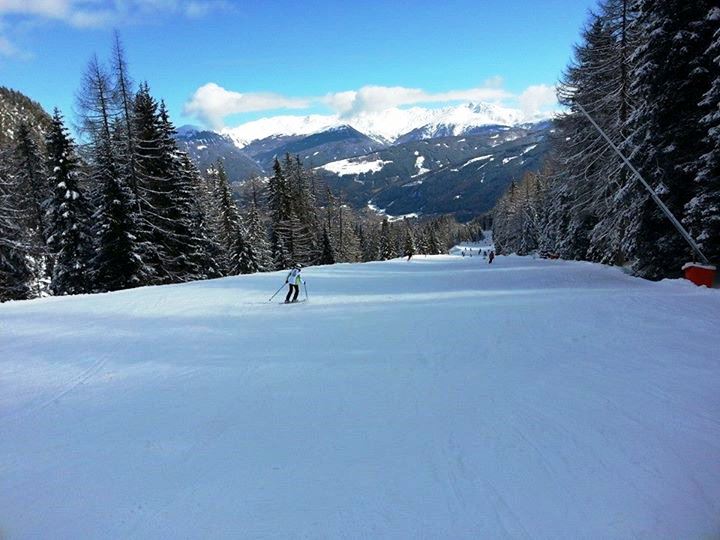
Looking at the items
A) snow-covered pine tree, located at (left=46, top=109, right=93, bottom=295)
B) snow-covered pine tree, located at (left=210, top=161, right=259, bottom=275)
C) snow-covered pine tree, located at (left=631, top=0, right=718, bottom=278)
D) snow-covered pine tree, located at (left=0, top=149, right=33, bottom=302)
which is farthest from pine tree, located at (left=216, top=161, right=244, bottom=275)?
snow-covered pine tree, located at (left=631, top=0, right=718, bottom=278)

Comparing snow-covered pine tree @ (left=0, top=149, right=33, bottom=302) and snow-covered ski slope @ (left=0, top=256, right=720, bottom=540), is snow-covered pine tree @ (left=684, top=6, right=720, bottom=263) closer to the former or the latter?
snow-covered ski slope @ (left=0, top=256, right=720, bottom=540)

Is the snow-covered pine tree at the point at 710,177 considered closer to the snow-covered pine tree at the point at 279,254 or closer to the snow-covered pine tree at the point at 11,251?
the snow-covered pine tree at the point at 11,251

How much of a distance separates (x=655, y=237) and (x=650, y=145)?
347cm

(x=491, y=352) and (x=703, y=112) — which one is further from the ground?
(x=703, y=112)

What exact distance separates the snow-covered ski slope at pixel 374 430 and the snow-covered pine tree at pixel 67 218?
1731 centimetres

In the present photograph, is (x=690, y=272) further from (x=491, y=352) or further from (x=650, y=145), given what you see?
(x=491, y=352)

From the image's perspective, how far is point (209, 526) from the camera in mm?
3768

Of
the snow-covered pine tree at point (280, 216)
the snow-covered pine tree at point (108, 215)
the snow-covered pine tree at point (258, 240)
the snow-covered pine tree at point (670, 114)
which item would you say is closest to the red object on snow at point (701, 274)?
the snow-covered pine tree at point (670, 114)

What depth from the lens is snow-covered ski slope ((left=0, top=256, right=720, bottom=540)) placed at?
3.81 metres

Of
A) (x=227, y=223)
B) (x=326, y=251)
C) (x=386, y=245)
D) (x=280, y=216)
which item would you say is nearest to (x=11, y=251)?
(x=227, y=223)

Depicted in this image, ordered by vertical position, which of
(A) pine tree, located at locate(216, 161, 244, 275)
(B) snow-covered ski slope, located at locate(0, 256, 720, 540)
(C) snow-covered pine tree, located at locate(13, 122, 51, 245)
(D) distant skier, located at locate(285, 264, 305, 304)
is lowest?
(B) snow-covered ski slope, located at locate(0, 256, 720, 540)

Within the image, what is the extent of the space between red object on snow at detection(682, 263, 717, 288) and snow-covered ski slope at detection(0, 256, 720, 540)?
2.61m

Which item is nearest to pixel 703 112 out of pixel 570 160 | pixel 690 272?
pixel 690 272

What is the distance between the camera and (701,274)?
12.5 meters
